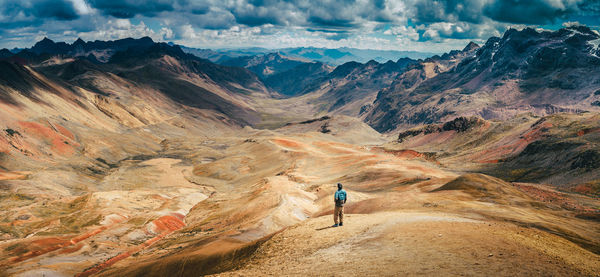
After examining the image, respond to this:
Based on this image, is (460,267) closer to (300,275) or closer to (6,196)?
(300,275)

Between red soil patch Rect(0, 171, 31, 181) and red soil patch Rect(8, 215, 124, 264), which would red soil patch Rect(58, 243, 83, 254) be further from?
red soil patch Rect(0, 171, 31, 181)

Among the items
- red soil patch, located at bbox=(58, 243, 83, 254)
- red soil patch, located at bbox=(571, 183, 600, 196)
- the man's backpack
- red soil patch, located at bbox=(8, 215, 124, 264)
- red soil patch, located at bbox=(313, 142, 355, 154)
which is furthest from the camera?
red soil patch, located at bbox=(313, 142, 355, 154)

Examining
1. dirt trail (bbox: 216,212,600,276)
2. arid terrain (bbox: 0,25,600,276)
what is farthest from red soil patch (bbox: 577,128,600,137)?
dirt trail (bbox: 216,212,600,276)

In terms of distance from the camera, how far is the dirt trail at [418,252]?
14.1 meters

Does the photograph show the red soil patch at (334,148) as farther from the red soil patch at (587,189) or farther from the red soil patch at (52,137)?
the red soil patch at (52,137)

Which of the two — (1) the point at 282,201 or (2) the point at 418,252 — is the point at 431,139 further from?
(2) the point at 418,252

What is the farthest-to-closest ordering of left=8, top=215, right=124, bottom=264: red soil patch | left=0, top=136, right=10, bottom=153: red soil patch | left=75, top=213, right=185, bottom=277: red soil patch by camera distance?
left=0, top=136, right=10, bottom=153: red soil patch → left=75, top=213, right=185, bottom=277: red soil patch → left=8, top=215, right=124, bottom=264: red soil patch

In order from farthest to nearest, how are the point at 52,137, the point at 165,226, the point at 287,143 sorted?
the point at 287,143, the point at 52,137, the point at 165,226

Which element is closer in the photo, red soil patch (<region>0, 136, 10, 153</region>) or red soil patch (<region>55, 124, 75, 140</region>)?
red soil patch (<region>0, 136, 10, 153</region>)

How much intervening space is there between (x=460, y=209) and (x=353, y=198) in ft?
69.9

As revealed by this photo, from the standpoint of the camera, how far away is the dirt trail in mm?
14125

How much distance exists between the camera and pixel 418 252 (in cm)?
1658

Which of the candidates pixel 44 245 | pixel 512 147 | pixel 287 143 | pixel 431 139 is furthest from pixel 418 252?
pixel 431 139

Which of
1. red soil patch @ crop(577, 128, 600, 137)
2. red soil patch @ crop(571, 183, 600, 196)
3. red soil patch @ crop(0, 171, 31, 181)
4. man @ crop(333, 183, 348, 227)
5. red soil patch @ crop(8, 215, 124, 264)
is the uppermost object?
red soil patch @ crop(577, 128, 600, 137)
